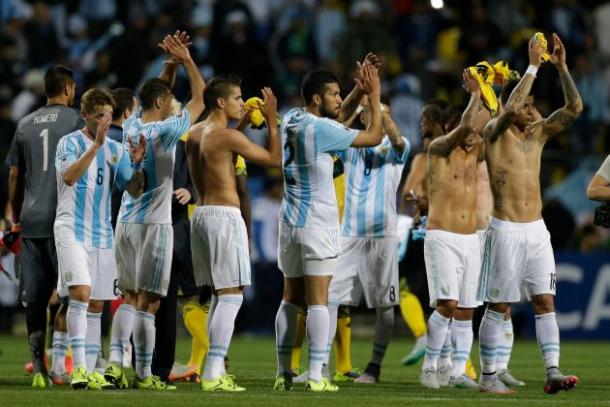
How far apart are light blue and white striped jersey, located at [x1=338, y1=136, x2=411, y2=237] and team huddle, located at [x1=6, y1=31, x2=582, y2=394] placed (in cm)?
120

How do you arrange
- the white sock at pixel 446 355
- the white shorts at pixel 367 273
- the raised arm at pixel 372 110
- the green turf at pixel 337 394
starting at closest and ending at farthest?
the green turf at pixel 337 394 < the raised arm at pixel 372 110 < the white sock at pixel 446 355 < the white shorts at pixel 367 273

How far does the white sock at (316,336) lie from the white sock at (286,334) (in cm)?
36

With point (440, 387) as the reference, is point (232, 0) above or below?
above

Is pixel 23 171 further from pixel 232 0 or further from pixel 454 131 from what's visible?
pixel 232 0

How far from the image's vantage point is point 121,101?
13805mm

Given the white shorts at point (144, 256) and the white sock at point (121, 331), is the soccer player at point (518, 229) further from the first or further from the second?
the white sock at point (121, 331)

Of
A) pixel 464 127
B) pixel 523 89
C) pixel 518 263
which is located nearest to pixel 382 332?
pixel 518 263

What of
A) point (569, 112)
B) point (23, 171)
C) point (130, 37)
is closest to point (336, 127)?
point (569, 112)

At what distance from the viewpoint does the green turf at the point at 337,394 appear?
11.4 m

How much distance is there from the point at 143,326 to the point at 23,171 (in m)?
2.11

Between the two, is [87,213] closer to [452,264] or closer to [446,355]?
[452,264]

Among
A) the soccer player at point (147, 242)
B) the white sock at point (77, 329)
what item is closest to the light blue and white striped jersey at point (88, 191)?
the soccer player at point (147, 242)

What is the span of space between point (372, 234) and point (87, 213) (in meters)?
3.09

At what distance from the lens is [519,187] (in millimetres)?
12758
